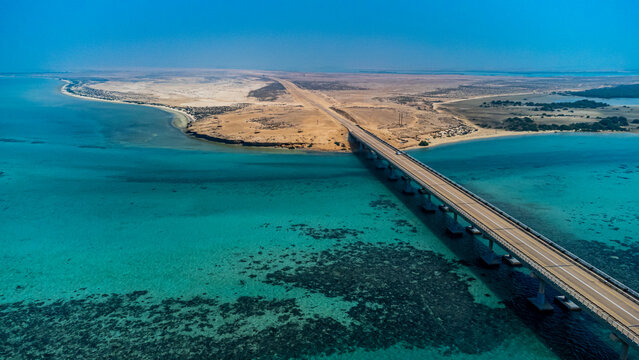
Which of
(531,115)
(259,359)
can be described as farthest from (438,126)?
(259,359)

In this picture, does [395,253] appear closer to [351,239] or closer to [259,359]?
[351,239]

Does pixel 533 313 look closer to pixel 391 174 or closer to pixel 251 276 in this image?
pixel 251 276

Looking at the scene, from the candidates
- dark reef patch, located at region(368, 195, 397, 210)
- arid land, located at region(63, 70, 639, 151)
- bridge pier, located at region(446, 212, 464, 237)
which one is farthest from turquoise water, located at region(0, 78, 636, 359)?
arid land, located at region(63, 70, 639, 151)

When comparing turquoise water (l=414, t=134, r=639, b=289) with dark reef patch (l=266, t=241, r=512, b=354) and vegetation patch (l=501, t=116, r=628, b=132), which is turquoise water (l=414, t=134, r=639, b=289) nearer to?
vegetation patch (l=501, t=116, r=628, b=132)

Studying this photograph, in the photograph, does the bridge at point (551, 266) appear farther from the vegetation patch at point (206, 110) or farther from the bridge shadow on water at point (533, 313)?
the vegetation patch at point (206, 110)

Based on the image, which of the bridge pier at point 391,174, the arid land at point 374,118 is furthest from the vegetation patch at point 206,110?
the bridge pier at point 391,174

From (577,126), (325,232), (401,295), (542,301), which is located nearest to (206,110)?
(325,232)

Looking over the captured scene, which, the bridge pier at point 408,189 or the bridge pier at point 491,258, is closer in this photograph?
the bridge pier at point 491,258
